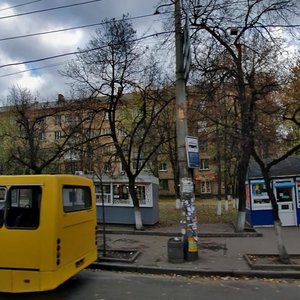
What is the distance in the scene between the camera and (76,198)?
8.89m

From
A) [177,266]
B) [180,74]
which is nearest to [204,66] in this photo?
[180,74]

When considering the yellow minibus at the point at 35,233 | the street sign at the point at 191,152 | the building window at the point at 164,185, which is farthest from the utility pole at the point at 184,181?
the building window at the point at 164,185

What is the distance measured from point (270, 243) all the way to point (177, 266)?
17.3 ft

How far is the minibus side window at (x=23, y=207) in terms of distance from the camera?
25.3 ft

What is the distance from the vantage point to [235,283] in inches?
371

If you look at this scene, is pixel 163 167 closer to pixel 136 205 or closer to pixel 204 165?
pixel 204 165

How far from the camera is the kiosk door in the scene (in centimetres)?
2041

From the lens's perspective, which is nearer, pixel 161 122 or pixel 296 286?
pixel 296 286

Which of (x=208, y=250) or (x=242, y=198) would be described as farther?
(x=242, y=198)

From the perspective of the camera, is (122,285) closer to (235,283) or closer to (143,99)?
(235,283)

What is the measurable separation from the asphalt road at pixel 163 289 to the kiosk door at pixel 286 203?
37.4 ft

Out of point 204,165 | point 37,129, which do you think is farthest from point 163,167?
point 37,129

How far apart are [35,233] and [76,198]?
1.48m

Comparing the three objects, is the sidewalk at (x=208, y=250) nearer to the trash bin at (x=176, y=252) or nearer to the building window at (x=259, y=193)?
the trash bin at (x=176, y=252)
